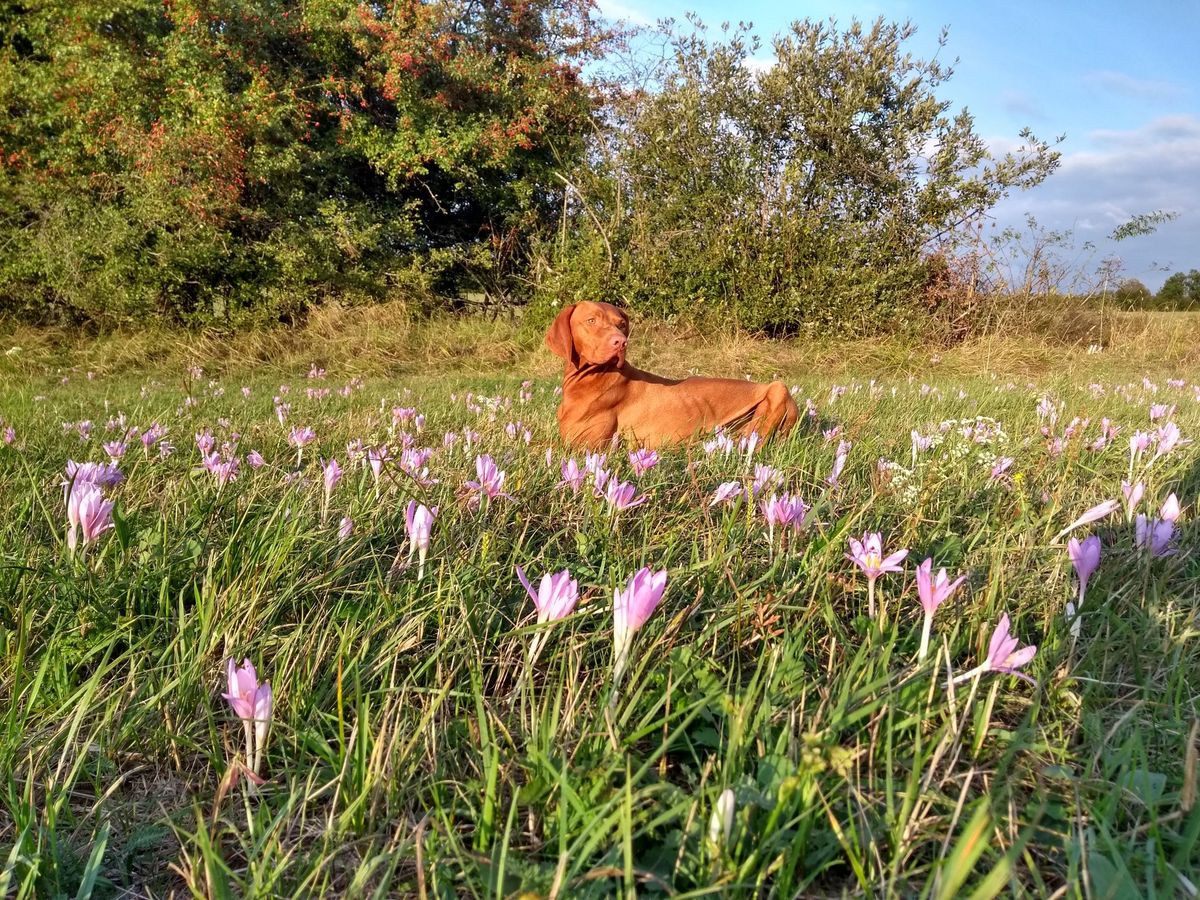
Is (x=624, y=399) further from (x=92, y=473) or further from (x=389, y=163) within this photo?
(x=389, y=163)

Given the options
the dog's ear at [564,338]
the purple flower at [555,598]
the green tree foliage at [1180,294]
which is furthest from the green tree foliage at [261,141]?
the green tree foliage at [1180,294]

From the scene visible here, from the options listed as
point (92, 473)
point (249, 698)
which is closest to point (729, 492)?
point (249, 698)

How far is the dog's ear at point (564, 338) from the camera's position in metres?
3.37

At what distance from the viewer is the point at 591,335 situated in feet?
10.8

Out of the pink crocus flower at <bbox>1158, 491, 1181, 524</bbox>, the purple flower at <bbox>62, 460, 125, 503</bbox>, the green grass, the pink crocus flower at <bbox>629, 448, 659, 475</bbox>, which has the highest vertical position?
the pink crocus flower at <bbox>1158, 491, 1181, 524</bbox>

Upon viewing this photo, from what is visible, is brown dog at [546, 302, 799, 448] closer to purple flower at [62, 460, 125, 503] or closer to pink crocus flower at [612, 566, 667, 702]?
purple flower at [62, 460, 125, 503]

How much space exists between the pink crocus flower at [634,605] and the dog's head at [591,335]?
2.29 meters

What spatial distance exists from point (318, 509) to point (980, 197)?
12211 mm

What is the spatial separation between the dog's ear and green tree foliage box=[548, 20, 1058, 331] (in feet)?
26.9

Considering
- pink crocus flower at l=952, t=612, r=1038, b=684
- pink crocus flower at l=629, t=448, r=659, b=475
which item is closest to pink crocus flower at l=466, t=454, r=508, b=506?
pink crocus flower at l=629, t=448, r=659, b=475

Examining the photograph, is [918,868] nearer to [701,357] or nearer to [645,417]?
[645,417]

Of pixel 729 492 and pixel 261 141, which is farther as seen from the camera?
pixel 261 141

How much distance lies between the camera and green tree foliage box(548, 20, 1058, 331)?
433 inches

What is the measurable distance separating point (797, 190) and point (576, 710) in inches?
457
